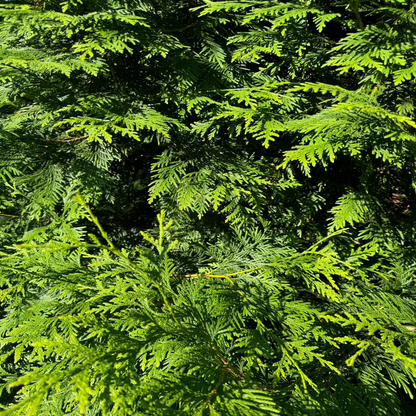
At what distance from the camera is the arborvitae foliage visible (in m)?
1.97

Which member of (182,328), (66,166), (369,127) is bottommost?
(66,166)

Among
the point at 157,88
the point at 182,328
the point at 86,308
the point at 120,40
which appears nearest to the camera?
the point at 182,328

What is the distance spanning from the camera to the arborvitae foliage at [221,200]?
6.47ft

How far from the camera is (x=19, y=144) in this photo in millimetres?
3031

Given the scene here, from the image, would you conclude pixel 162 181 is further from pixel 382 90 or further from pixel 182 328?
pixel 382 90

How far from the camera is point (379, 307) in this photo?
247 cm

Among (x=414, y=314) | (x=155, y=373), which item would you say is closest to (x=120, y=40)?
(x=155, y=373)

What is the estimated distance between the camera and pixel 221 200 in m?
2.73

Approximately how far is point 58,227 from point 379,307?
243 centimetres

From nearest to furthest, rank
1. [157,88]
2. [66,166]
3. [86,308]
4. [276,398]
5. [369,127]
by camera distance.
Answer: [276,398], [86,308], [369,127], [66,166], [157,88]

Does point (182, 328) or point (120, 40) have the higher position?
point (120, 40)

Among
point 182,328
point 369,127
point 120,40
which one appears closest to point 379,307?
point 369,127

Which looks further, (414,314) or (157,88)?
(157,88)

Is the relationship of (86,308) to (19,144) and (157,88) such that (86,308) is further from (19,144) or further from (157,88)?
(157,88)
